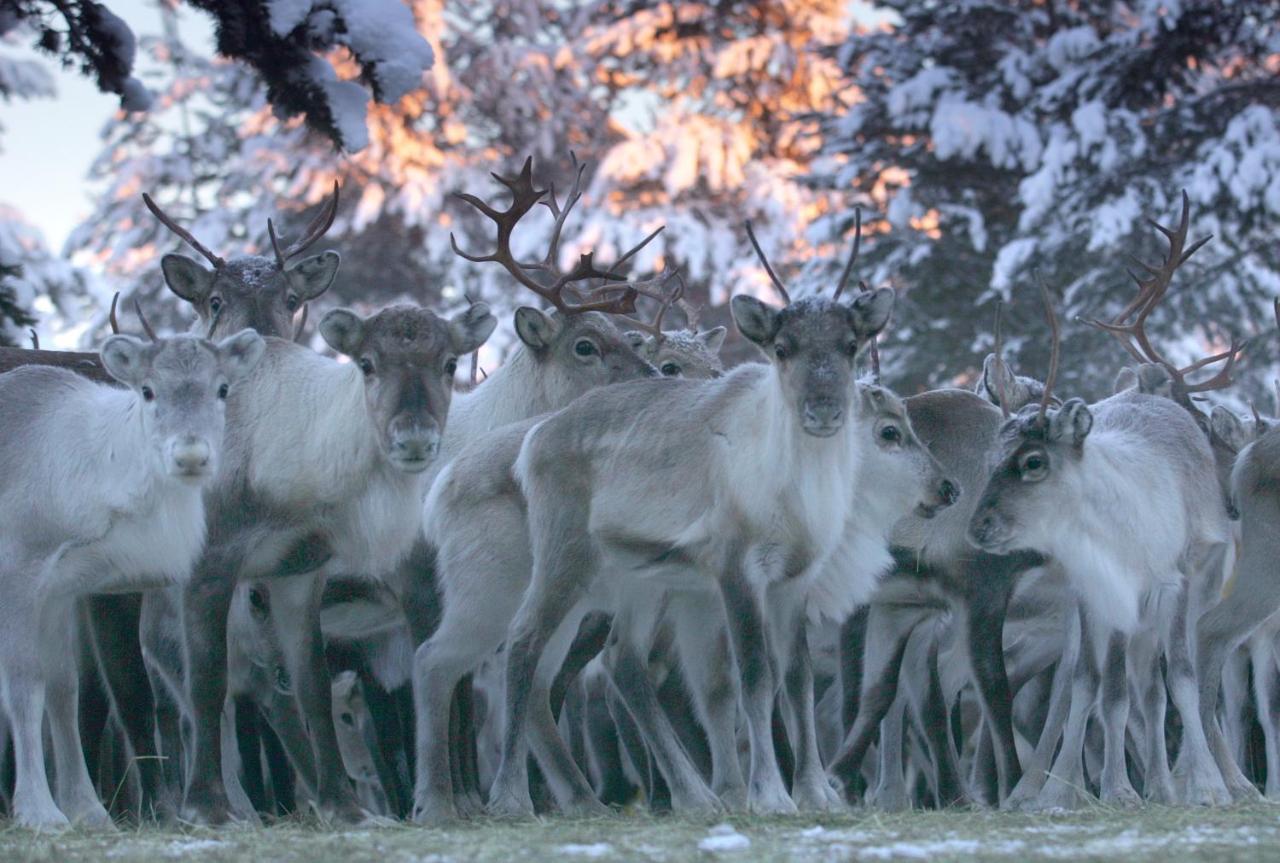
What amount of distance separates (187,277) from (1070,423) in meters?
4.17

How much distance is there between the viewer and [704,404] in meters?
7.21

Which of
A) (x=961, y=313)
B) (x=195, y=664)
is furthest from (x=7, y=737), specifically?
(x=961, y=313)

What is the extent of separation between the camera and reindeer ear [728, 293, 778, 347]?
6895mm

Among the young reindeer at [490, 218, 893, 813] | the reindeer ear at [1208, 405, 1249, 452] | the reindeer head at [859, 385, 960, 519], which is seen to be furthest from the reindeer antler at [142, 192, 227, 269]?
the reindeer ear at [1208, 405, 1249, 452]

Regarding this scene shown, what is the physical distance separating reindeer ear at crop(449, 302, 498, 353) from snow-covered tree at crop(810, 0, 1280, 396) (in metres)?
9.19

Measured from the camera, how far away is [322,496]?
7.05 m

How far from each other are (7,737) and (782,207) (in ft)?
56.8

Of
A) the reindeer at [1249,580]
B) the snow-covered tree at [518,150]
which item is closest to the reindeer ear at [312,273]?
the reindeer at [1249,580]

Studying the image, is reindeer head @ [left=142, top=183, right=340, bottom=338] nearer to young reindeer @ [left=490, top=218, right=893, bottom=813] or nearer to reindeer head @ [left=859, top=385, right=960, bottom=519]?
young reindeer @ [left=490, top=218, right=893, bottom=813]

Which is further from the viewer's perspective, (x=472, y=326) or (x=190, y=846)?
(x=472, y=326)

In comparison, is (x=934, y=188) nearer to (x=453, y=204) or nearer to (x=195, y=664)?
(x=453, y=204)

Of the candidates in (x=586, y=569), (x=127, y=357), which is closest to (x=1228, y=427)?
(x=586, y=569)

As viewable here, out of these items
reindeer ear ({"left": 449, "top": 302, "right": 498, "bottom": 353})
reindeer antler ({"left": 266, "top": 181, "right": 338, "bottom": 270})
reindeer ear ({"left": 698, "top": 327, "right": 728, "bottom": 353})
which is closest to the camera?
reindeer ear ({"left": 449, "top": 302, "right": 498, "bottom": 353})

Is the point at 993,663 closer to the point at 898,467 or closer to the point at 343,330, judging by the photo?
the point at 898,467
